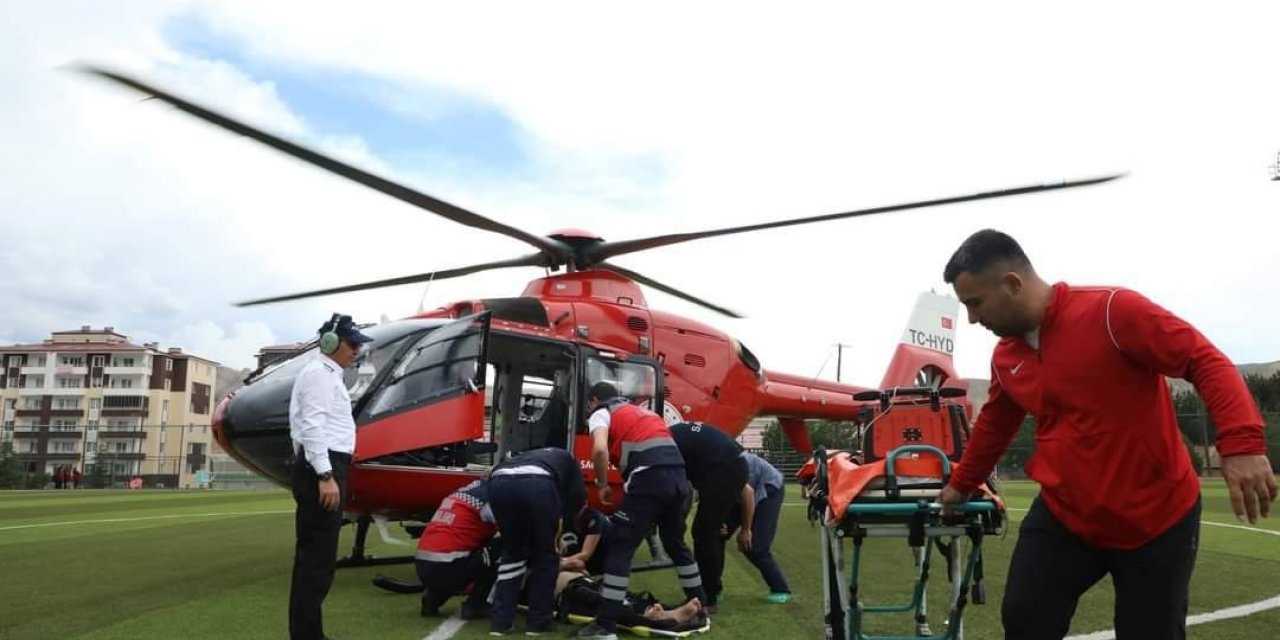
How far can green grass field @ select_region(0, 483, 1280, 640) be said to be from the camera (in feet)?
17.6

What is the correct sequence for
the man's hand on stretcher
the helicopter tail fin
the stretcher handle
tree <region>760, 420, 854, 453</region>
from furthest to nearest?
tree <region>760, 420, 854, 453</region> → the helicopter tail fin → the stretcher handle → the man's hand on stretcher

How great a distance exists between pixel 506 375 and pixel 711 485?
3317 millimetres

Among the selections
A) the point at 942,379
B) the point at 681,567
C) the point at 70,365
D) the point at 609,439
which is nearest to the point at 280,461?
the point at 609,439

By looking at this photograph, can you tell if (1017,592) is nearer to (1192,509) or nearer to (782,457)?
(1192,509)

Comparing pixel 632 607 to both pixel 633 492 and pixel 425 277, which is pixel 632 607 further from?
pixel 425 277

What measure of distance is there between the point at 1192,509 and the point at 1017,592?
23.1 inches

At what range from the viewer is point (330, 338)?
4746 mm

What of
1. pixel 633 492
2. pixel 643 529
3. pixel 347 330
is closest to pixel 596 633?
pixel 643 529

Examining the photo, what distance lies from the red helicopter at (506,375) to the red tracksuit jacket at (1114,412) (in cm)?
487

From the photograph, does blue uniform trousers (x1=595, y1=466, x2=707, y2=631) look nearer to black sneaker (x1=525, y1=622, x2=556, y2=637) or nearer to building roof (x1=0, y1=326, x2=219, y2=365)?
black sneaker (x1=525, y1=622, x2=556, y2=637)

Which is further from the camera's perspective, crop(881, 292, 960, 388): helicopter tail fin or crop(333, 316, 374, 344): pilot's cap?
crop(881, 292, 960, 388): helicopter tail fin

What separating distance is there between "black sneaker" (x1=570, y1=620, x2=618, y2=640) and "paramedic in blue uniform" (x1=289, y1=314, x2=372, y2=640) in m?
1.46

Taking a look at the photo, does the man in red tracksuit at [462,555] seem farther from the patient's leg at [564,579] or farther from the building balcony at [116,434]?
the building balcony at [116,434]

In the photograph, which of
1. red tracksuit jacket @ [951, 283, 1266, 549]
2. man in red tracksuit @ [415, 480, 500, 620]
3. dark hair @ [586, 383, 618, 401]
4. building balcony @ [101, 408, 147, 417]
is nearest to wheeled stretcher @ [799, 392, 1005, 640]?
red tracksuit jacket @ [951, 283, 1266, 549]
